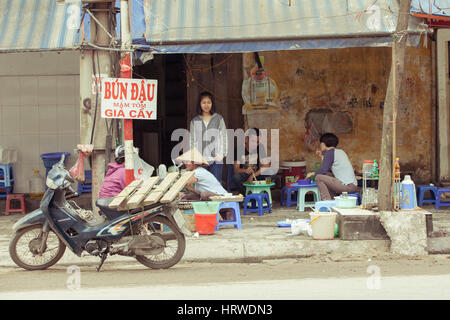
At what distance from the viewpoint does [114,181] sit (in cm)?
822

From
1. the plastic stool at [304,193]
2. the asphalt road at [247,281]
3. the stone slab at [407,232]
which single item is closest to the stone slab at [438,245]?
the stone slab at [407,232]

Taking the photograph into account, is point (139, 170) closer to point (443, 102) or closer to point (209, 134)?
point (209, 134)

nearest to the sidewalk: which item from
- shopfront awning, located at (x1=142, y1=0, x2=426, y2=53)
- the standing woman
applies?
the standing woman

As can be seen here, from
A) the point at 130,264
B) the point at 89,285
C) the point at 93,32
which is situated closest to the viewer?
the point at 89,285

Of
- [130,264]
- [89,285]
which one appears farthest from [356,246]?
[89,285]

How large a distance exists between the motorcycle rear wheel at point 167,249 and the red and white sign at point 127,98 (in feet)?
5.02

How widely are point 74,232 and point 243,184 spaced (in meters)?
4.45

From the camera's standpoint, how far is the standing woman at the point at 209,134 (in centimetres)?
1065

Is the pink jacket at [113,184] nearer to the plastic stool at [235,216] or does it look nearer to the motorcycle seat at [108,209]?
the motorcycle seat at [108,209]

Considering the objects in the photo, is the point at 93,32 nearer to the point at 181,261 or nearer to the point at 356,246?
the point at 181,261

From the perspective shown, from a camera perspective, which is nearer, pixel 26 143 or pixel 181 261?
pixel 181 261

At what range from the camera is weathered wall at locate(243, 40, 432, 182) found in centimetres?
1249

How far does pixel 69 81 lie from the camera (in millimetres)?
12320

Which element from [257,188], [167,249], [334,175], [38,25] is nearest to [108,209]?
[167,249]
